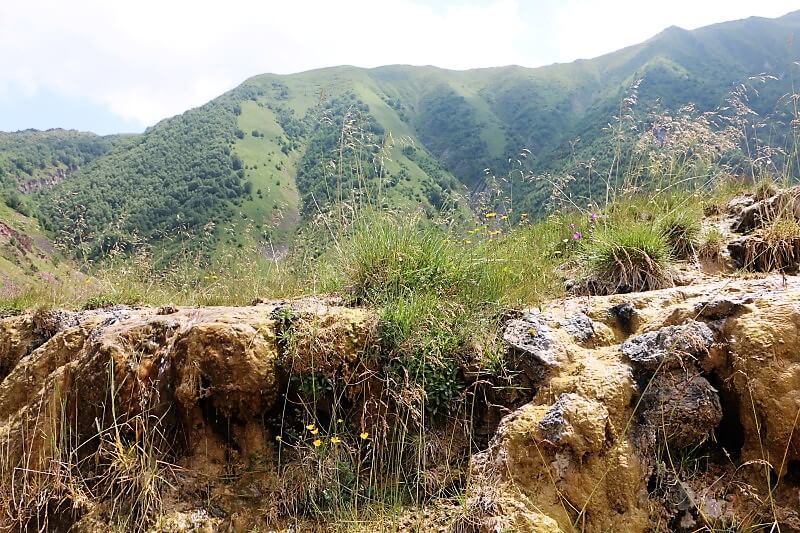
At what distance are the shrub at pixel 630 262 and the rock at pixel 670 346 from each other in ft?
4.19

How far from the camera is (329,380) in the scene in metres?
3.38

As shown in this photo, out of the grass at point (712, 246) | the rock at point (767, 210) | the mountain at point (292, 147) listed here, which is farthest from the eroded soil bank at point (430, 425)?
the mountain at point (292, 147)

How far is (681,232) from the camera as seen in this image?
489 cm

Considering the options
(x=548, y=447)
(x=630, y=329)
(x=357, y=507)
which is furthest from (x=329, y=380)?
(x=630, y=329)

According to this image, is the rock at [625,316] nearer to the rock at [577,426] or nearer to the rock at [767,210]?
the rock at [577,426]

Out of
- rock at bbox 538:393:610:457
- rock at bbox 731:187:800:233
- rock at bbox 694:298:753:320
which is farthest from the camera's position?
rock at bbox 731:187:800:233

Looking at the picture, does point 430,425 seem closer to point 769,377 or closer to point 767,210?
point 769,377

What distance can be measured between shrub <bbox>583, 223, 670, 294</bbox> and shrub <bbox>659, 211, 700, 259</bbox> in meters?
0.38

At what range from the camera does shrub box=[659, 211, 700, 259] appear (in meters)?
4.81

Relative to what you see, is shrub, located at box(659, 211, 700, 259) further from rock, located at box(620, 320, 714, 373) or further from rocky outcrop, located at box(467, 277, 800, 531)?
rock, located at box(620, 320, 714, 373)

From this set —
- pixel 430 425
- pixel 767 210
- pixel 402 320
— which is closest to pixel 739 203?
pixel 767 210

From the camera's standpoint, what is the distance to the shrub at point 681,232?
4809mm

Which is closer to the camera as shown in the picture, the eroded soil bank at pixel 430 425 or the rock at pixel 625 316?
the eroded soil bank at pixel 430 425

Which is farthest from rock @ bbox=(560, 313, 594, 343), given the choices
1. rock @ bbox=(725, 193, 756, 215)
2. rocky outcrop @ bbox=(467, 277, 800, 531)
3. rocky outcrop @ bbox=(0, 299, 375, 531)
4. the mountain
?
rock @ bbox=(725, 193, 756, 215)
